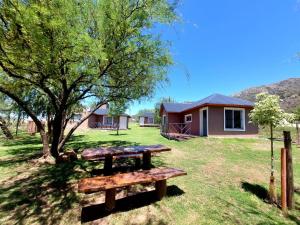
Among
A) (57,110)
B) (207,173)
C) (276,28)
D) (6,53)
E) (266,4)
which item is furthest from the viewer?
(276,28)

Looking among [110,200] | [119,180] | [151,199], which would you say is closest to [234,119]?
[151,199]

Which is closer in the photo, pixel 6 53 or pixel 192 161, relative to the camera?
pixel 6 53

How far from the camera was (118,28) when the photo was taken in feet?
17.6

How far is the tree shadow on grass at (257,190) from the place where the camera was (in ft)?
16.4

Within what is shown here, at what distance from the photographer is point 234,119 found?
15.5 metres

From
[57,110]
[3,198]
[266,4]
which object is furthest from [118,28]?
[266,4]

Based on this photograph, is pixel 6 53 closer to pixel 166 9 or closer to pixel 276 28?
pixel 166 9

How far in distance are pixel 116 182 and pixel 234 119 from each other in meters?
14.1

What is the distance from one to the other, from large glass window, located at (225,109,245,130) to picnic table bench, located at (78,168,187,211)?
40.1 ft

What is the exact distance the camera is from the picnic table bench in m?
3.36

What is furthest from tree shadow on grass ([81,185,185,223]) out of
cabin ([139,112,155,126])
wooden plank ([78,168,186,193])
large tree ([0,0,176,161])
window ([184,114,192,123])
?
cabin ([139,112,155,126])

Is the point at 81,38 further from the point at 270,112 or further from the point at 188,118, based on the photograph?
the point at 188,118

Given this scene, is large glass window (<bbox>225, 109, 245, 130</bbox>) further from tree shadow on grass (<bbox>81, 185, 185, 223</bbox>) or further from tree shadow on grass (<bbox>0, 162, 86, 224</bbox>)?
tree shadow on grass (<bbox>0, 162, 86, 224</bbox>)

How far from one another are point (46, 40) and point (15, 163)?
18.0ft
